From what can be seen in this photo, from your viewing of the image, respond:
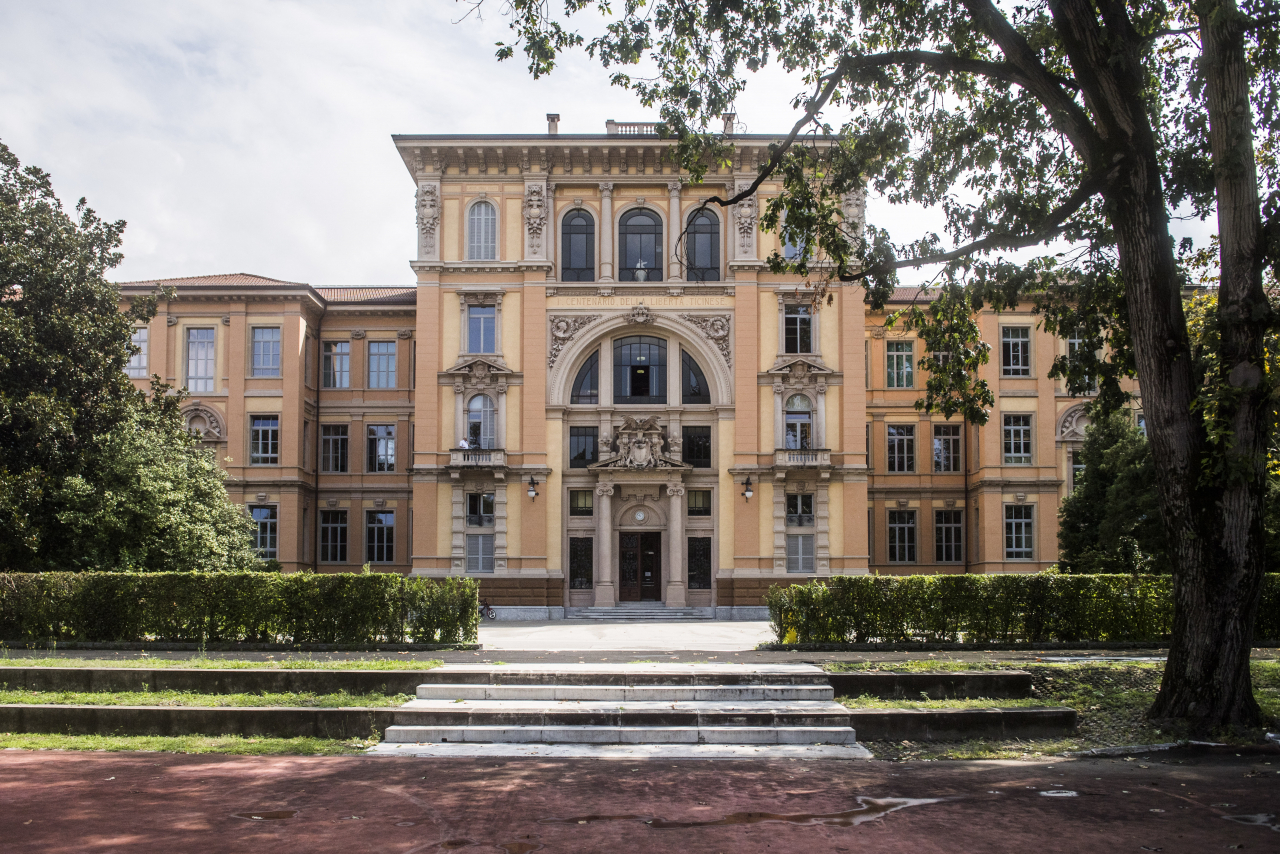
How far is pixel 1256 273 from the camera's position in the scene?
39.3ft


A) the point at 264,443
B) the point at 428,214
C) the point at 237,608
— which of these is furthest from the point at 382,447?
the point at 237,608

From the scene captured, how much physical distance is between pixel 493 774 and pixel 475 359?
90.4 ft

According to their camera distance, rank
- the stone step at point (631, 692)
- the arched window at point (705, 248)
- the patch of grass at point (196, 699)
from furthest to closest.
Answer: the arched window at point (705, 248), the stone step at point (631, 692), the patch of grass at point (196, 699)

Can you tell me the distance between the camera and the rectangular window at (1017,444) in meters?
41.7

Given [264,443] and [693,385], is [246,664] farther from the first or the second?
[264,443]

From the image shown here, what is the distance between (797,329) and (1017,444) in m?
11.5

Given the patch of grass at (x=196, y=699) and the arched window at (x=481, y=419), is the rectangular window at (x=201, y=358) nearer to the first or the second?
the arched window at (x=481, y=419)

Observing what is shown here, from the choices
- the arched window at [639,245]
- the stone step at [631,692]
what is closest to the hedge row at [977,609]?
the stone step at [631,692]

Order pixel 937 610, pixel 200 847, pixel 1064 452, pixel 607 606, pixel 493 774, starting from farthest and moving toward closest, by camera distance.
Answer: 1. pixel 1064 452
2. pixel 607 606
3. pixel 937 610
4. pixel 493 774
5. pixel 200 847

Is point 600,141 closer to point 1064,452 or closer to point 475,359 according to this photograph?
point 475,359

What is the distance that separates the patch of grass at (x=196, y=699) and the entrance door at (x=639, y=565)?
23707 mm

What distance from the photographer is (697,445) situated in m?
37.1

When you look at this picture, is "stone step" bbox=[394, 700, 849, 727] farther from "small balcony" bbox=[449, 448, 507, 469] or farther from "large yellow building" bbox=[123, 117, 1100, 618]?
"small balcony" bbox=[449, 448, 507, 469]

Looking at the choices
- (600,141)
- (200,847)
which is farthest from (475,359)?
(200,847)
